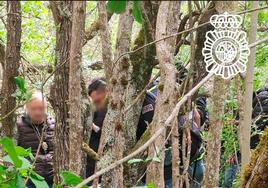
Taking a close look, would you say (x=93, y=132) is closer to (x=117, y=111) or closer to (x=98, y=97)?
(x=98, y=97)

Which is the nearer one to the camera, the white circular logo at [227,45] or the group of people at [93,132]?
the white circular logo at [227,45]

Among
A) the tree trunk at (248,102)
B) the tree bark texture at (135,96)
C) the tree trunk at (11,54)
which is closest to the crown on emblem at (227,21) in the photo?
the tree trunk at (248,102)

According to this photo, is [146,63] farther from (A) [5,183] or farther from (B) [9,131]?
(A) [5,183]

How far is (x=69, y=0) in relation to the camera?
1994 millimetres

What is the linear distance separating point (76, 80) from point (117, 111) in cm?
37

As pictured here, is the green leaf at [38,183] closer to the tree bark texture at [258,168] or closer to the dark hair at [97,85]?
the tree bark texture at [258,168]

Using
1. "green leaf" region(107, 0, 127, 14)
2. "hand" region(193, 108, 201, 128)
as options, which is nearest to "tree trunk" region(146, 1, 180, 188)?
"green leaf" region(107, 0, 127, 14)

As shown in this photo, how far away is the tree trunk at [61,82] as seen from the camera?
2.06 meters

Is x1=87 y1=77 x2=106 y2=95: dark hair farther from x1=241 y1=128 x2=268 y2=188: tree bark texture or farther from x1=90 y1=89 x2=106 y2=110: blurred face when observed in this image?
x1=241 y1=128 x2=268 y2=188: tree bark texture

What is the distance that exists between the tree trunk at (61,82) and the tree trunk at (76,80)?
0.33 m

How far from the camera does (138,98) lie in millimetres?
2236

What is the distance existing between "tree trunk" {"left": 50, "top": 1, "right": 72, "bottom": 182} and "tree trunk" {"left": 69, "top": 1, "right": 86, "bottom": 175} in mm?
329

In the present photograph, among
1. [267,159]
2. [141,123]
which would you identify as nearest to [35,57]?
[141,123]

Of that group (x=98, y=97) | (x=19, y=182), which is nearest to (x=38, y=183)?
(x=19, y=182)
